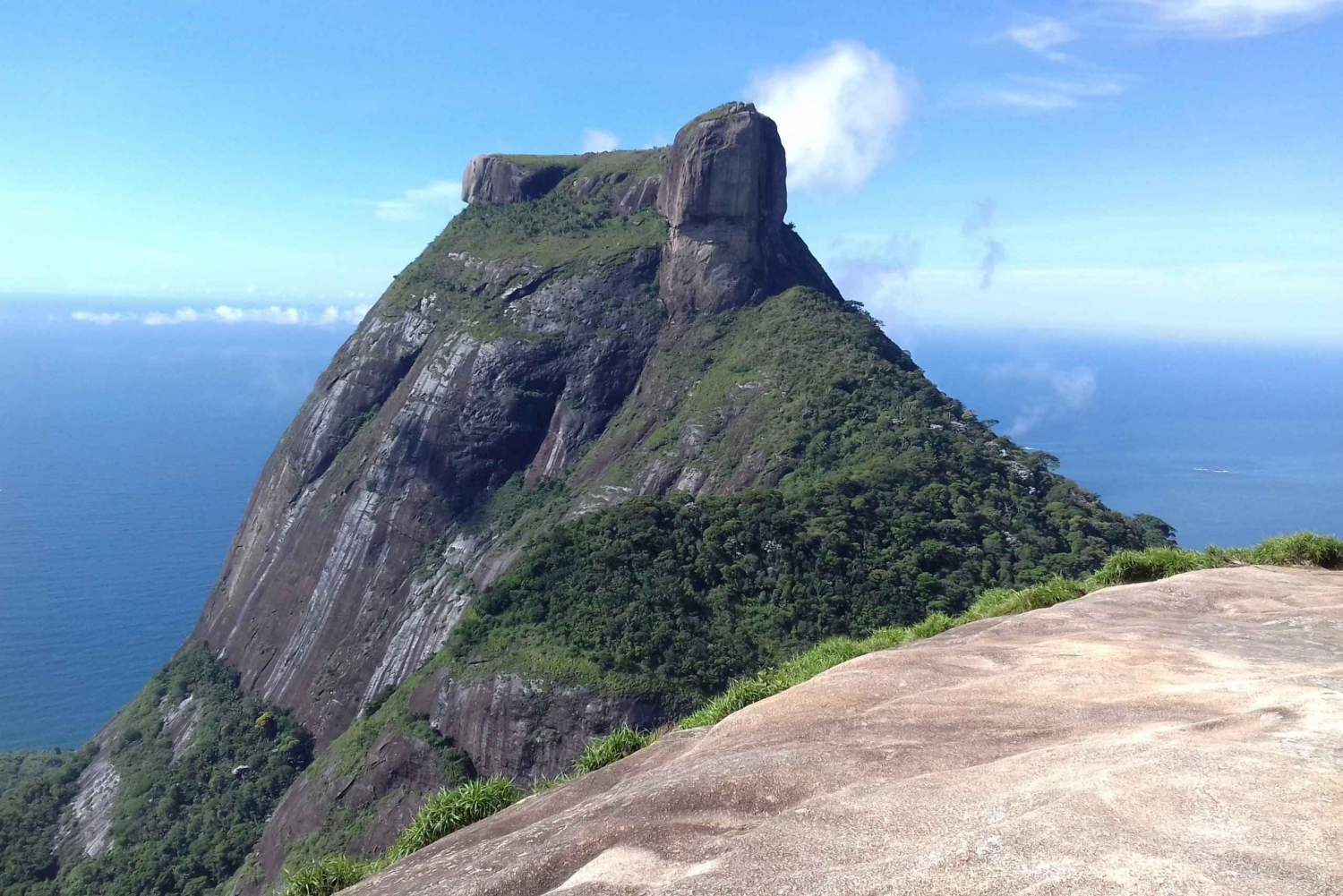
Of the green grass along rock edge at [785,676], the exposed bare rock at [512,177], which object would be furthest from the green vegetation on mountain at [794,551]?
the exposed bare rock at [512,177]

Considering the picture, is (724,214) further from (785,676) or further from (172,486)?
(172,486)

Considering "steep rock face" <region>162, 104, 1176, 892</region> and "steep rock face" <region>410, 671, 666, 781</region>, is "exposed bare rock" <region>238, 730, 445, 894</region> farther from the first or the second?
"steep rock face" <region>410, 671, 666, 781</region>

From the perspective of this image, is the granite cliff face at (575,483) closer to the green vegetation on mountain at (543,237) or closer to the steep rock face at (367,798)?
the steep rock face at (367,798)

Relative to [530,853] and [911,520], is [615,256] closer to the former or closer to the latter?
[911,520]

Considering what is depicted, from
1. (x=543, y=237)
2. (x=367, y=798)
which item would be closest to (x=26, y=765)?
(x=367, y=798)

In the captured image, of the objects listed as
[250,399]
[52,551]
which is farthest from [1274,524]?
[250,399]

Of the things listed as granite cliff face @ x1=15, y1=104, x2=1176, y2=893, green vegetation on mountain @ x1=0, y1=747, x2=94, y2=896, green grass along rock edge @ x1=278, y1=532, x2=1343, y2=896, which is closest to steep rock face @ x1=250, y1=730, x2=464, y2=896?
granite cliff face @ x1=15, y1=104, x2=1176, y2=893
